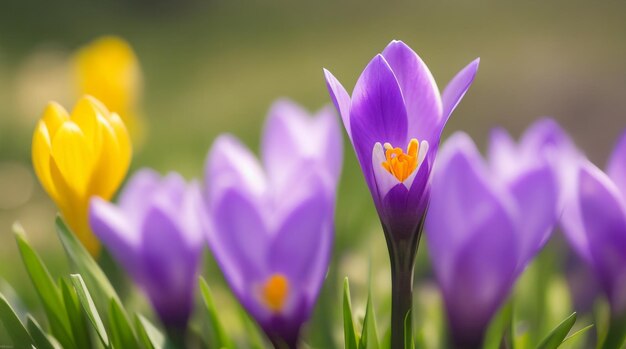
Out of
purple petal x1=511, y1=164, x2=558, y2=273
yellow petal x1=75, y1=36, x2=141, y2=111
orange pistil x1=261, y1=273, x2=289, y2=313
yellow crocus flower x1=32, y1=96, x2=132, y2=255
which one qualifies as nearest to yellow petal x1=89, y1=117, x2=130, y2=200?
yellow crocus flower x1=32, y1=96, x2=132, y2=255

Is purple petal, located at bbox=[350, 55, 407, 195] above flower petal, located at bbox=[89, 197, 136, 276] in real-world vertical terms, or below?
above

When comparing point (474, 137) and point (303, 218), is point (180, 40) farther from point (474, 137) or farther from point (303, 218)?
point (303, 218)

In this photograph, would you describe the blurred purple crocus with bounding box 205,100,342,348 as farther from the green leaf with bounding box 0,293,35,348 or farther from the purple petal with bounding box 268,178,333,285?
the green leaf with bounding box 0,293,35,348

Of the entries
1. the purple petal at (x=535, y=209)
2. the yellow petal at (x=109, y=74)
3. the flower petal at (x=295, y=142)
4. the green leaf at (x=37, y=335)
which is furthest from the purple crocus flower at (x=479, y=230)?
the yellow petal at (x=109, y=74)

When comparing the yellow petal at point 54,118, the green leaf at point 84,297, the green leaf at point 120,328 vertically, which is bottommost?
the green leaf at point 120,328

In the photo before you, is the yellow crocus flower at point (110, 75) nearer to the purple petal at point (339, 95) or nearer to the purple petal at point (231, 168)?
the purple petal at point (231, 168)

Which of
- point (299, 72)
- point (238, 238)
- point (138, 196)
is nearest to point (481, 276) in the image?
point (238, 238)
